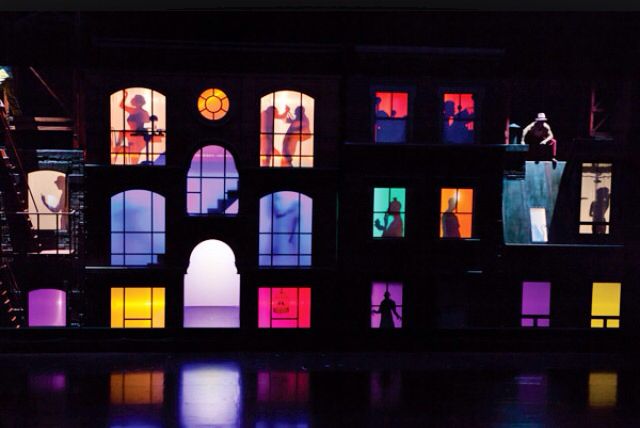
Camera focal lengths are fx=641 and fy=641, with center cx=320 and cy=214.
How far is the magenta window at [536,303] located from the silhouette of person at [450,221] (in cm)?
70

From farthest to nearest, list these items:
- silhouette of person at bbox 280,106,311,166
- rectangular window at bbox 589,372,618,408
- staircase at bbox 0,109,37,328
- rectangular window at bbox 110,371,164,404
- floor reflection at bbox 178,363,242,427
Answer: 1. silhouette of person at bbox 280,106,311,166
2. staircase at bbox 0,109,37,328
3. rectangular window at bbox 589,372,618,408
4. rectangular window at bbox 110,371,164,404
5. floor reflection at bbox 178,363,242,427

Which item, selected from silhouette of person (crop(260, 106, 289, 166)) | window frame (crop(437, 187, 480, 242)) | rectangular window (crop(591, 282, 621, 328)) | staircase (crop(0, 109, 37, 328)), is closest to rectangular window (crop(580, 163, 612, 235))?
rectangular window (crop(591, 282, 621, 328))

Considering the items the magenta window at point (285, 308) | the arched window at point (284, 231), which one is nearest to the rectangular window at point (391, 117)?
the arched window at point (284, 231)

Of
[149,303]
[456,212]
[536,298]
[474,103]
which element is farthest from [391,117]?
[149,303]

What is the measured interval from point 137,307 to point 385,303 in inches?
75.9

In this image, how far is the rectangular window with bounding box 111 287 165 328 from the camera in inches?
193

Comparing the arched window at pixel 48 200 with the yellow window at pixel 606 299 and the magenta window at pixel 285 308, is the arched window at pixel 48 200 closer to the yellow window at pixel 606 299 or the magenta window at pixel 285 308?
the magenta window at pixel 285 308

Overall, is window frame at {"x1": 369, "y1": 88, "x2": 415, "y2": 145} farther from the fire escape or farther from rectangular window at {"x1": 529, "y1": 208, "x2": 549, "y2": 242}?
the fire escape

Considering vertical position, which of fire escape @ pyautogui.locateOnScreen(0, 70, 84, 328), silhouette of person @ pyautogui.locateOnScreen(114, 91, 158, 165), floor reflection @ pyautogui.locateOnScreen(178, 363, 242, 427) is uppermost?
silhouette of person @ pyautogui.locateOnScreen(114, 91, 158, 165)

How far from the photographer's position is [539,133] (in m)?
4.93

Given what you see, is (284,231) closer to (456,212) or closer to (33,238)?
(456,212)

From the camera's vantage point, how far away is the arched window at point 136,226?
191 inches

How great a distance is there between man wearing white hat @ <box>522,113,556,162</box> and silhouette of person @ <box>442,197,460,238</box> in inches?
29.1

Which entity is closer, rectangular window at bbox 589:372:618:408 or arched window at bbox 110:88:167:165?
rectangular window at bbox 589:372:618:408
